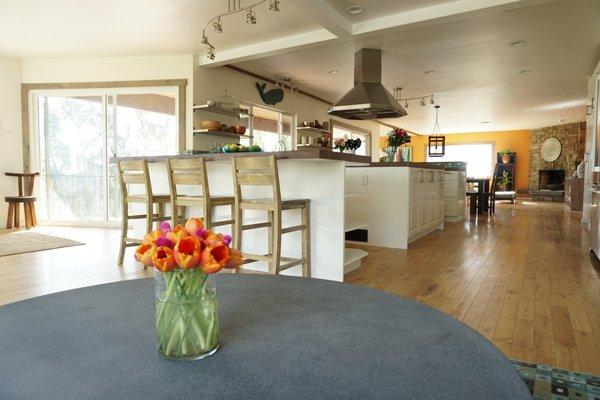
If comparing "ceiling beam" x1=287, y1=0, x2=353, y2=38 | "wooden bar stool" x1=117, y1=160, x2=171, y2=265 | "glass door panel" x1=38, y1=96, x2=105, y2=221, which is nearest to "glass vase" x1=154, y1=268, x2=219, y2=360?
"wooden bar stool" x1=117, y1=160, x2=171, y2=265

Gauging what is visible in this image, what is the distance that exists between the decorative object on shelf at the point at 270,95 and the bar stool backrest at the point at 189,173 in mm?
4020

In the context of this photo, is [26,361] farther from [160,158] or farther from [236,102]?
[236,102]

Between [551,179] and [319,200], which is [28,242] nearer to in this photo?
[319,200]

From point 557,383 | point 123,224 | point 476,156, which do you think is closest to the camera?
point 557,383

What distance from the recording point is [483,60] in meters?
5.94

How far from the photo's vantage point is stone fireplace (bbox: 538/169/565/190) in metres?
12.7

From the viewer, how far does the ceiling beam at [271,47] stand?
4.78m

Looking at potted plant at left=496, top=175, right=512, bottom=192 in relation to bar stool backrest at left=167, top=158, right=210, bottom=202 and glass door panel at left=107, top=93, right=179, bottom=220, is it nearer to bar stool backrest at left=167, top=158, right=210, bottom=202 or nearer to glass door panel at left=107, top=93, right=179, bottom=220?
glass door panel at left=107, top=93, right=179, bottom=220

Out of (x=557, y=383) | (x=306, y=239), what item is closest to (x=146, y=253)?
(x=557, y=383)

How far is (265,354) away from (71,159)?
679 cm

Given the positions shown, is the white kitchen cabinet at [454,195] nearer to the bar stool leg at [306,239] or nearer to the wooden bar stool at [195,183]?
the bar stool leg at [306,239]

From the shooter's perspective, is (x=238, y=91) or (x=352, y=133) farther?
(x=352, y=133)

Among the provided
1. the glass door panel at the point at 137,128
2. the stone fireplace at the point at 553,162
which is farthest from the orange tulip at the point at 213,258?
the stone fireplace at the point at 553,162

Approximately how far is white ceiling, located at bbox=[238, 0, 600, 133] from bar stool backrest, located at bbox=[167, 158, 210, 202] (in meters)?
2.55
